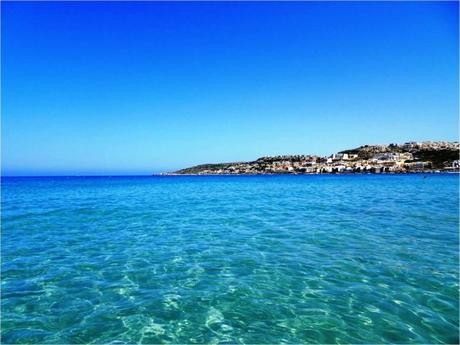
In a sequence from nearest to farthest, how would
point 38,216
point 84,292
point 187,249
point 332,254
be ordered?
1. point 84,292
2. point 332,254
3. point 187,249
4. point 38,216

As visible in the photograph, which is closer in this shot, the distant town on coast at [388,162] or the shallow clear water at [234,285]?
the shallow clear water at [234,285]

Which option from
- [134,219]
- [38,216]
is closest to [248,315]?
[134,219]

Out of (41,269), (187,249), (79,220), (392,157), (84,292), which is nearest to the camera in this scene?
(84,292)

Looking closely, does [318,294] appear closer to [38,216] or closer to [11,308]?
[11,308]

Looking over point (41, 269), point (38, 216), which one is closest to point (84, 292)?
point (41, 269)

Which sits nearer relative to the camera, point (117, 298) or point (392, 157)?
point (117, 298)

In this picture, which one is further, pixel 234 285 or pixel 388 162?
pixel 388 162

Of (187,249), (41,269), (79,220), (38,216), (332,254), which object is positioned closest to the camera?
(41,269)

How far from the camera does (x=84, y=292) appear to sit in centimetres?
859

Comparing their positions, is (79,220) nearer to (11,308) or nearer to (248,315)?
(11,308)

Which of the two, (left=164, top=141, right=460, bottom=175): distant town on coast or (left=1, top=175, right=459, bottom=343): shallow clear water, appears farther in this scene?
(left=164, top=141, right=460, bottom=175): distant town on coast

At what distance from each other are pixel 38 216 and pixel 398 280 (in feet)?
79.5

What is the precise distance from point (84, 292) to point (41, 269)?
10.4ft

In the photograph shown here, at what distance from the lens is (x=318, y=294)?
8.21m
